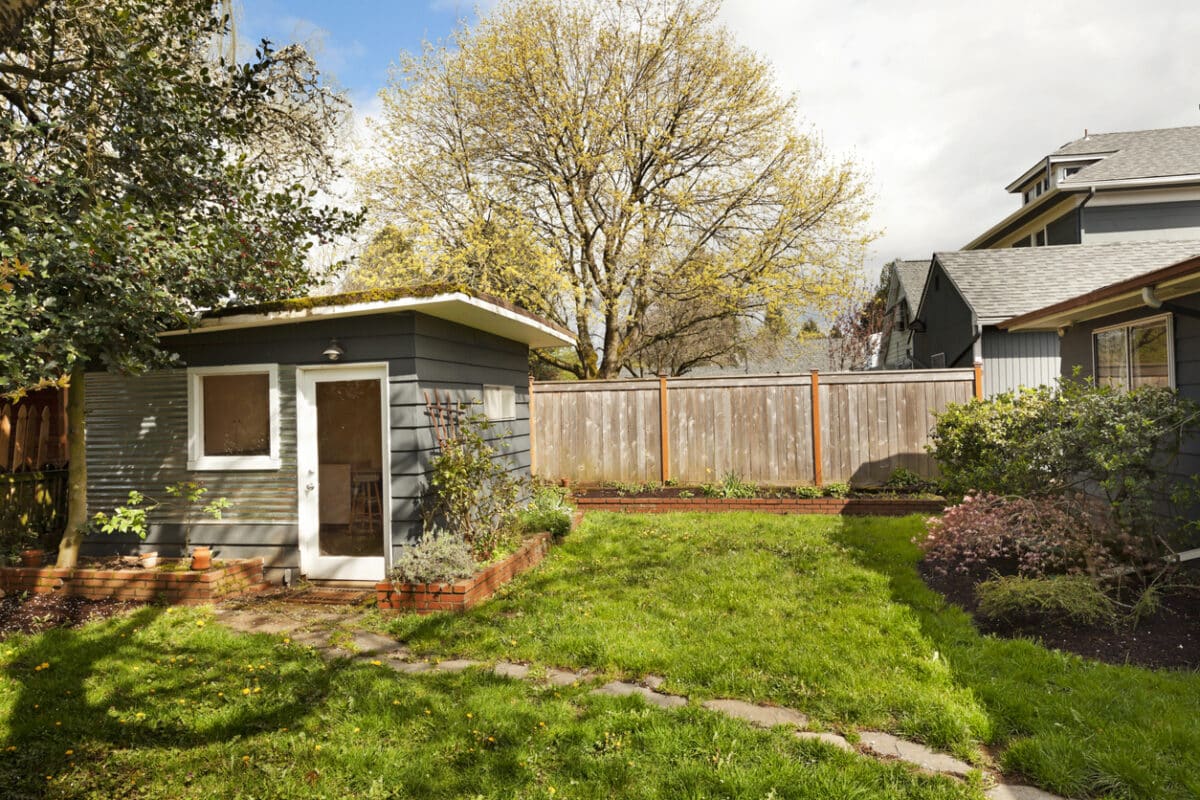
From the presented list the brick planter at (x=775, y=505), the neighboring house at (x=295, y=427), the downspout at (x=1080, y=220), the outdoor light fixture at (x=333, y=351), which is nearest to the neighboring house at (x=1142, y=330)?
the brick planter at (x=775, y=505)

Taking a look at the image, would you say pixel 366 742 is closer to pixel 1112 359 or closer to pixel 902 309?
pixel 1112 359

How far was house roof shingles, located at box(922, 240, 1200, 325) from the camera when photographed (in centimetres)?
1267

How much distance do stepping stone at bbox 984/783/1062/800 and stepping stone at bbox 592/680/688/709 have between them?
1.50 meters

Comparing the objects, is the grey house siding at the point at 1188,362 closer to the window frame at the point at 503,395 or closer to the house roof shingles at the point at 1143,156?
the window frame at the point at 503,395

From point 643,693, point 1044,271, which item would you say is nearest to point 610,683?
point 643,693

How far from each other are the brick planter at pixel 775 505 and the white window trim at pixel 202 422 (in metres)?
4.71

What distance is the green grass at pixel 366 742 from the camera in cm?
280

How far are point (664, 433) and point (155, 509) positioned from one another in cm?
714

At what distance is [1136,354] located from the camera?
270 inches

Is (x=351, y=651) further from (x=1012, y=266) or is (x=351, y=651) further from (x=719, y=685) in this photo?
(x=1012, y=266)

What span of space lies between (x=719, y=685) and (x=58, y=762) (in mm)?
3425

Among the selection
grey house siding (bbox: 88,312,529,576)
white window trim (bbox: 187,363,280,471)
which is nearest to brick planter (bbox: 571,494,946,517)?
grey house siding (bbox: 88,312,529,576)

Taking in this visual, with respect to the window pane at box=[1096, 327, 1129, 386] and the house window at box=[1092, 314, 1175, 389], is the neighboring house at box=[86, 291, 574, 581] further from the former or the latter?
the window pane at box=[1096, 327, 1129, 386]

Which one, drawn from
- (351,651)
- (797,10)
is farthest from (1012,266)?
(351,651)
